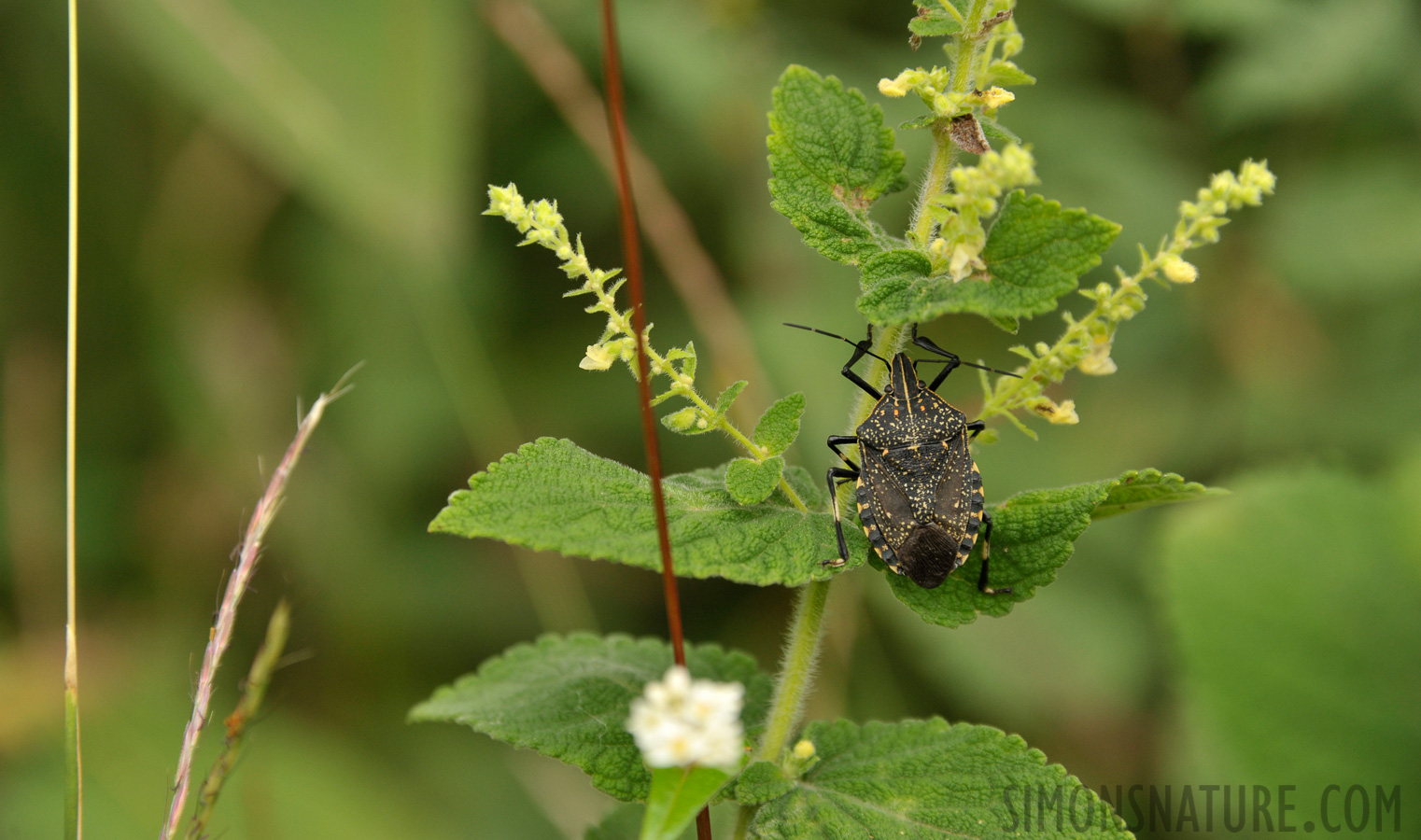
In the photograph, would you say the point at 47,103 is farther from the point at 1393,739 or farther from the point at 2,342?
the point at 1393,739

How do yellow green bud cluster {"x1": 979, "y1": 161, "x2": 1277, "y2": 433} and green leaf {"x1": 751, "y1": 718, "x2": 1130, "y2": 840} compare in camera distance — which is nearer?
yellow green bud cluster {"x1": 979, "y1": 161, "x2": 1277, "y2": 433}

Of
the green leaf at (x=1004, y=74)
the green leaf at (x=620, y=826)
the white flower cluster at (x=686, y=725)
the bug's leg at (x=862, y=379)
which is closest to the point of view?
the white flower cluster at (x=686, y=725)

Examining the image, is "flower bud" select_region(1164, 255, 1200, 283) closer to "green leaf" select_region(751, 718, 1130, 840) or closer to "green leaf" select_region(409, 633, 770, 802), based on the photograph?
"green leaf" select_region(751, 718, 1130, 840)

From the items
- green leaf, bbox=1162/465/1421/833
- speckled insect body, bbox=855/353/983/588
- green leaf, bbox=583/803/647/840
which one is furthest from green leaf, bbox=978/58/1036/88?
green leaf, bbox=1162/465/1421/833

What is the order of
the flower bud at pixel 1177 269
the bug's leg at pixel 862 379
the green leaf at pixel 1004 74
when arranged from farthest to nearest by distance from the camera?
the bug's leg at pixel 862 379 < the green leaf at pixel 1004 74 < the flower bud at pixel 1177 269

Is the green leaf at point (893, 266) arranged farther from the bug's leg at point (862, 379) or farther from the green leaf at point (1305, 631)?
the green leaf at point (1305, 631)

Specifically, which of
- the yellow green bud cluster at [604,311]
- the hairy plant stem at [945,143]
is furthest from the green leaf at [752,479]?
the hairy plant stem at [945,143]
